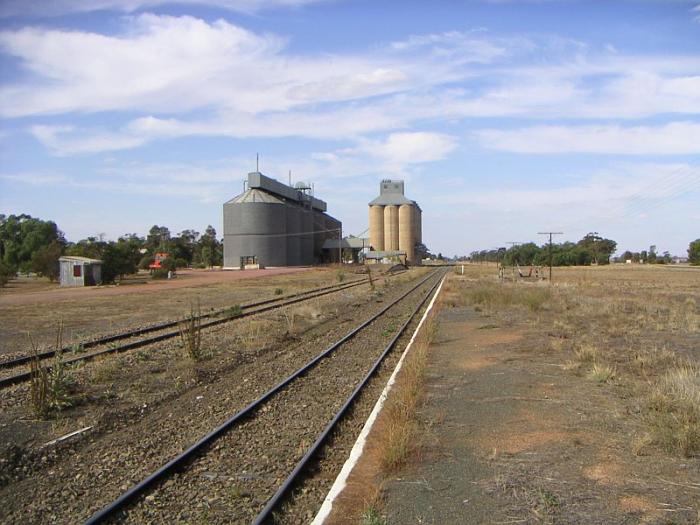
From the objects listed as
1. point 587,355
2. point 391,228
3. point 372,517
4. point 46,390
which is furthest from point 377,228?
point 372,517

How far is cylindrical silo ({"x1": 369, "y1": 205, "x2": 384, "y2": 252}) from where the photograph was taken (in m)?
157

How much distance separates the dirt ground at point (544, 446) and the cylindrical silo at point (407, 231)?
135907 millimetres

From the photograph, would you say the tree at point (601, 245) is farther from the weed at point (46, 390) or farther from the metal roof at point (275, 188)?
the weed at point (46, 390)

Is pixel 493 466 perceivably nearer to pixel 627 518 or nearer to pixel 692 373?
pixel 627 518

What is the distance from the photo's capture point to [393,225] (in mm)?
154625

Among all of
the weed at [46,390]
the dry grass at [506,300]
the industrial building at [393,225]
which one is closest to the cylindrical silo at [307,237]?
the industrial building at [393,225]

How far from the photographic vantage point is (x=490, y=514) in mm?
5660

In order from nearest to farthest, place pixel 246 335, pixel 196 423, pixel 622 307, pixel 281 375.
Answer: pixel 196 423 < pixel 281 375 < pixel 246 335 < pixel 622 307

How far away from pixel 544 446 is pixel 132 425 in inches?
221

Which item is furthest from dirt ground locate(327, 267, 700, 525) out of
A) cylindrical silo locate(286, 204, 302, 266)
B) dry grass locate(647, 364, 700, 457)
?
cylindrical silo locate(286, 204, 302, 266)

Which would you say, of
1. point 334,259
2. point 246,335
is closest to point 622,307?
point 246,335

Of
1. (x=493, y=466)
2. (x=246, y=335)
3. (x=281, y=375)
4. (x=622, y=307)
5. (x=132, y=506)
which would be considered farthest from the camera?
(x=622, y=307)

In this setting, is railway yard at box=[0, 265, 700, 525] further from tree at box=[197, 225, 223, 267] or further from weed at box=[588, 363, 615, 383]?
tree at box=[197, 225, 223, 267]

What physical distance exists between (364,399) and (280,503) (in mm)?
4959
